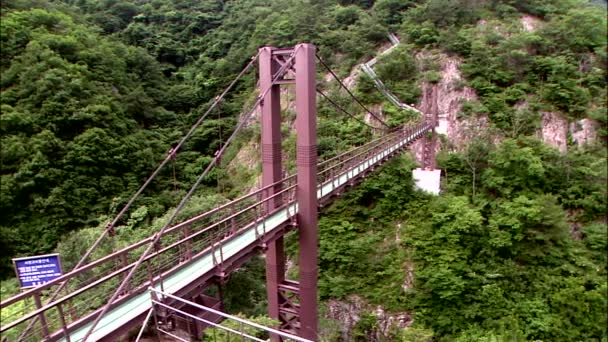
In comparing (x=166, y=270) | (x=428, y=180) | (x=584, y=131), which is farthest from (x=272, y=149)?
(x=584, y=131)

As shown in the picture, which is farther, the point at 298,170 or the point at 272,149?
the point at 272,149

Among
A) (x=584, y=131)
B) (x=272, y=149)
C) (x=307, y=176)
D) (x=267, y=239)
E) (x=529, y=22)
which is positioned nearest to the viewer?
(x=267, y=239)

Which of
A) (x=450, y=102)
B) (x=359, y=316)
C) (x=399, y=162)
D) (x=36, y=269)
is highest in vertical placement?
(x=450, y=102)

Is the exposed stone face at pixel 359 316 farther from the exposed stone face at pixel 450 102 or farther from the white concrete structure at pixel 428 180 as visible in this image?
the exposed stone face at pixel 450 102

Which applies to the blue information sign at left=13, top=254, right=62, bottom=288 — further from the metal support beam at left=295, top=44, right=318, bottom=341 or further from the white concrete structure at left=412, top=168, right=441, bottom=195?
the white concrete structure at left=412, top=168, right=441, bottom=195

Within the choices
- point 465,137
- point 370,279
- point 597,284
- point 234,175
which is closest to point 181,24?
point 234,175

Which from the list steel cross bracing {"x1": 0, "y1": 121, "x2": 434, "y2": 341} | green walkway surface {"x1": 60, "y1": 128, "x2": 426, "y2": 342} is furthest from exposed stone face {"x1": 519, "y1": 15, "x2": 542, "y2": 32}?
green walkway surface {"x1": 60, "y1": 128, "x2": 426, "y2": 342}

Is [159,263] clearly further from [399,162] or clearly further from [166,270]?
[399,162]
